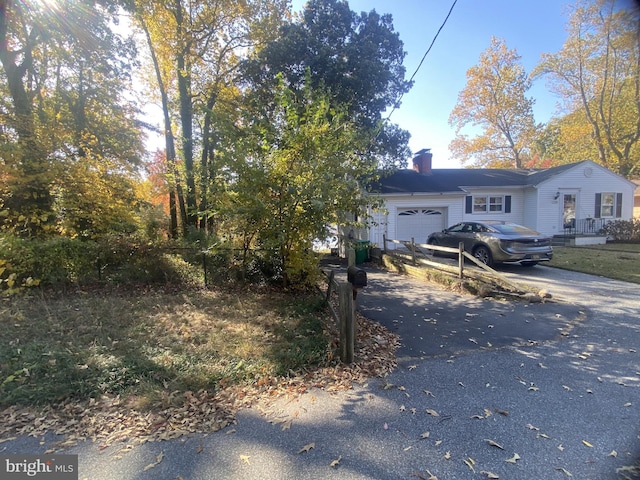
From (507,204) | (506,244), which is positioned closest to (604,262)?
(506,244)

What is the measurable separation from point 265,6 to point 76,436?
15.5 m

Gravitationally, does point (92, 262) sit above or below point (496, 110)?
below

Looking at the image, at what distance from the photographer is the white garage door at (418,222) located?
15352mm

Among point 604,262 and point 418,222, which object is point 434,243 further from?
point 604,262

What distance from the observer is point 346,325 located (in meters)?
3.97

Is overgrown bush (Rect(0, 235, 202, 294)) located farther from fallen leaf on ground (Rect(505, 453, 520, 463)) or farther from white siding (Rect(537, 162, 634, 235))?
white siding (Rect(537, 162, 634, 235))

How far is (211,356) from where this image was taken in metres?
4.08

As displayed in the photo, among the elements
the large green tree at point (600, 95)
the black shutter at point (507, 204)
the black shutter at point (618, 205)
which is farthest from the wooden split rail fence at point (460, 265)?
the large green tree at point (600, 95)

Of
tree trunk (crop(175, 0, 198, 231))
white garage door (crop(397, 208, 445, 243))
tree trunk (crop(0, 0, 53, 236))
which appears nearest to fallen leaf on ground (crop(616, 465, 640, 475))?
tree trunk (crop(0, 0, 53, 236))

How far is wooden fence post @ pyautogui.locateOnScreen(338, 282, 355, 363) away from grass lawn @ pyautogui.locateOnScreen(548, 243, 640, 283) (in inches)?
327

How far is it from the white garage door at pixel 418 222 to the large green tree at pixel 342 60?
3.36 metres

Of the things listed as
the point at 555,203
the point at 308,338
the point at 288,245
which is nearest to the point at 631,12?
the point at 308,338

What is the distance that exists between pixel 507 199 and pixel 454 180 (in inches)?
119

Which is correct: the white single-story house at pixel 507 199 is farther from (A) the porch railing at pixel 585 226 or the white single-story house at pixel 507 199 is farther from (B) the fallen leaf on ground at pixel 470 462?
(B) the fallen leaf on ground at pixel 470 462
